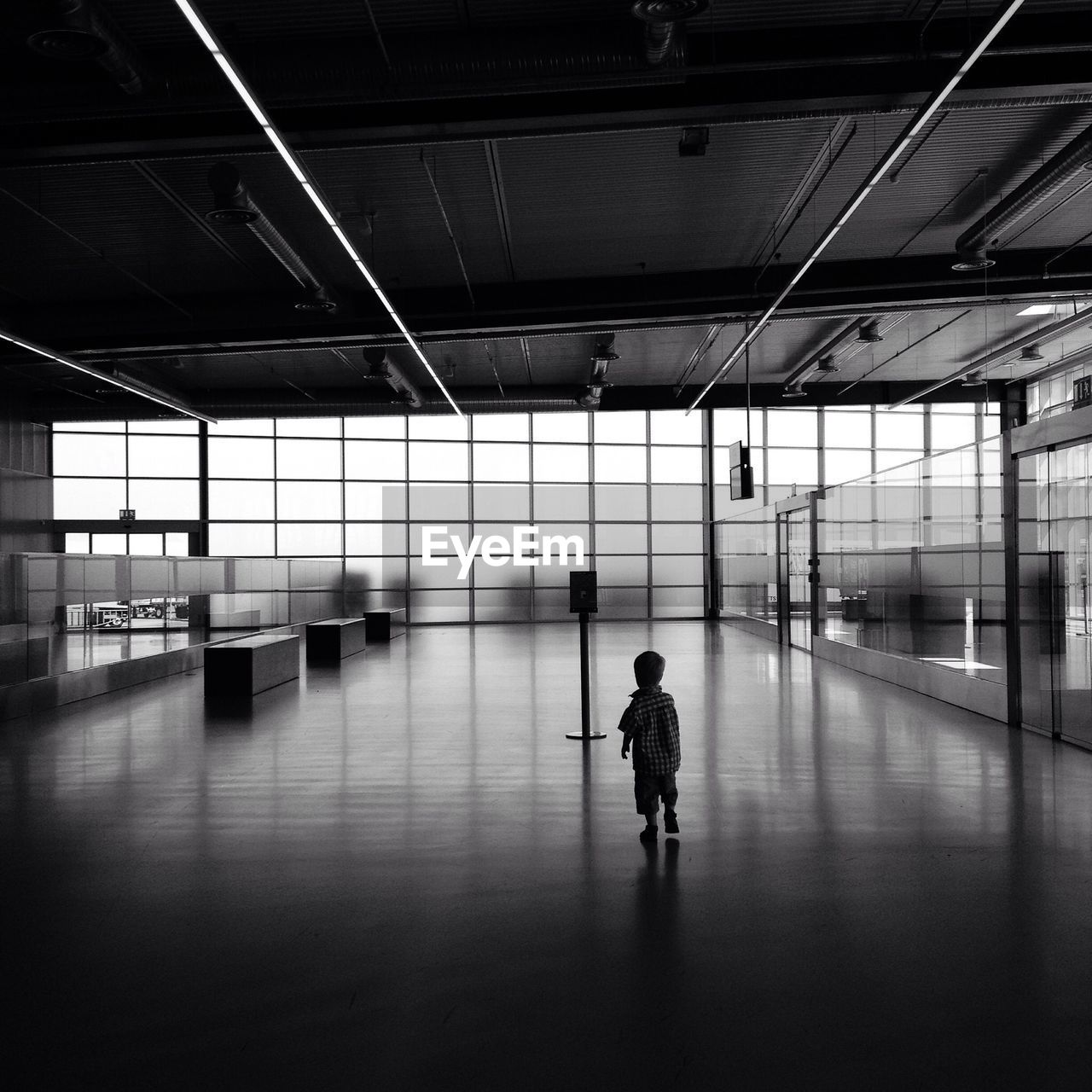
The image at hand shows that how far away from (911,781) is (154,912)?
19.8ft

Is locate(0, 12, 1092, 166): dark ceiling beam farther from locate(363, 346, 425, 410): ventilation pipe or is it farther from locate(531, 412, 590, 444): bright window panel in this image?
locate(531, 412, 590, 444): bright window panel

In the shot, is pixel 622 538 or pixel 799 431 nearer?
pixel 799 431

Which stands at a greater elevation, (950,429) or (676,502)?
(950,429)

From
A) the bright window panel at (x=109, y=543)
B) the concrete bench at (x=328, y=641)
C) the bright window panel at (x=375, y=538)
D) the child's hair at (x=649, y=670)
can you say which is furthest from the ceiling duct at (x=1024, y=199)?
the bright window panel at (x=109, y=543)

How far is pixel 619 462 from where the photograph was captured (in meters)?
31.2

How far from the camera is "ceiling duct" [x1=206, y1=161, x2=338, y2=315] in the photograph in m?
11.4

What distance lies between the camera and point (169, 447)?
29.3 metres

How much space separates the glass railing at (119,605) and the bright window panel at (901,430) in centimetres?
1872

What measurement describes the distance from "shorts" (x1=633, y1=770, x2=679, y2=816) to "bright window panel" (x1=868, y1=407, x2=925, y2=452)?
86.7 feet

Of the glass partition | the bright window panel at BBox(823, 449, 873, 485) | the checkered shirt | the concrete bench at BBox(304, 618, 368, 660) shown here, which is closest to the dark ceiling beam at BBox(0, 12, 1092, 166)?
the glass partition

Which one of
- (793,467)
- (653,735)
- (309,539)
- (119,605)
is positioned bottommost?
(653,735)

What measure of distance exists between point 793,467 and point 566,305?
15776 millimetres

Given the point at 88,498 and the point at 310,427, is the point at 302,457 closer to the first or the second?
the point at 310,427

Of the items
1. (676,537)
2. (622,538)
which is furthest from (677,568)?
(622,538)
